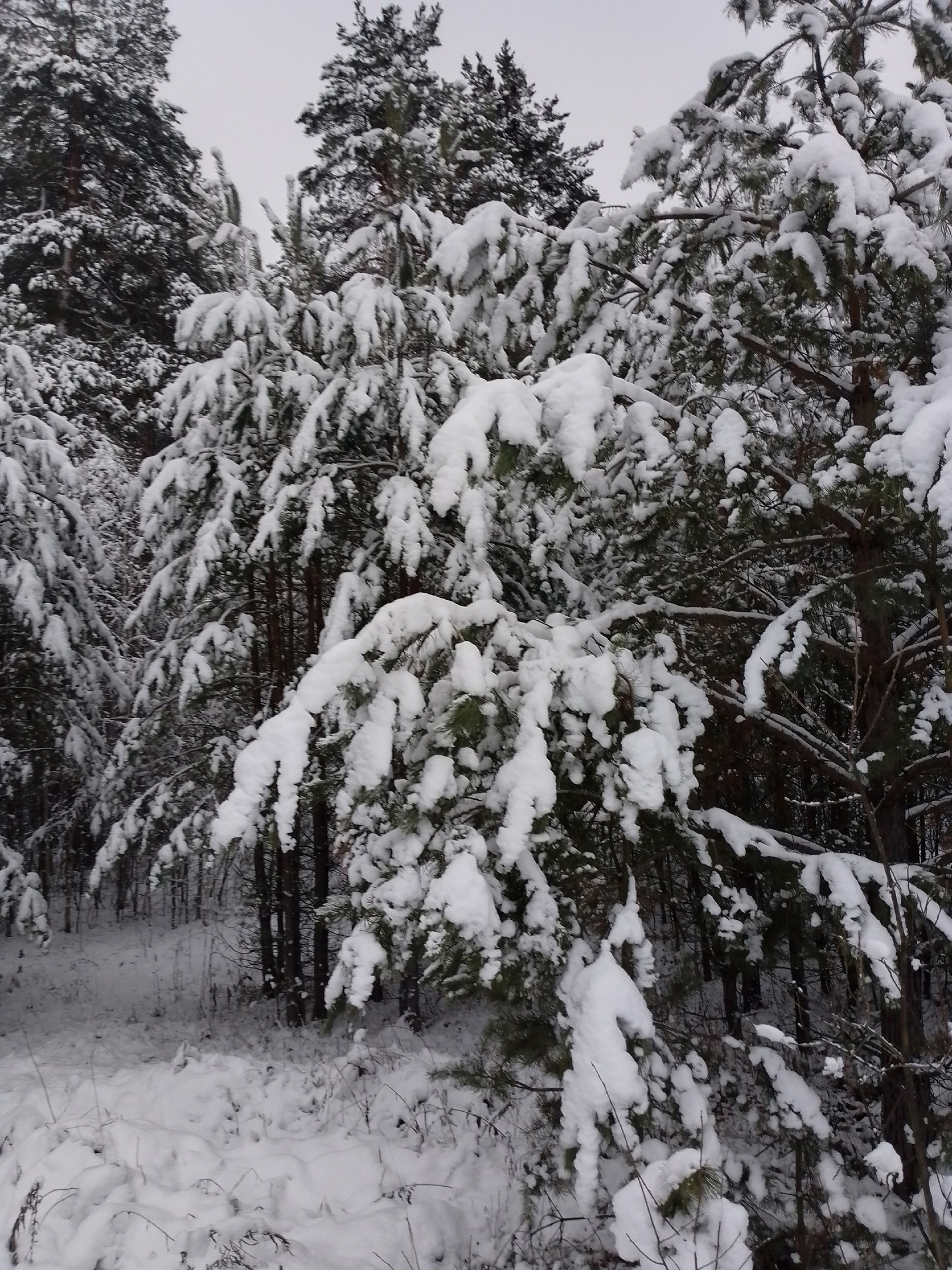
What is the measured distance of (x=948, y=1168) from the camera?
279 cm

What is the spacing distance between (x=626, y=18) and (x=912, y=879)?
1839 cm

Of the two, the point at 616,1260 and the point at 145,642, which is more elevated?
the point at 145,642

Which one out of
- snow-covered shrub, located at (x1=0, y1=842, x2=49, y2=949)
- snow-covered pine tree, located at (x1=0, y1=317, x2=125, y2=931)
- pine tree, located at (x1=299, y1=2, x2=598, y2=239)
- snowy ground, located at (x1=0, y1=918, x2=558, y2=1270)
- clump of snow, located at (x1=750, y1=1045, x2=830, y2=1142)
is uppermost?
pine tree, located at (x1=299, y1=2, x2=598, y2=239)

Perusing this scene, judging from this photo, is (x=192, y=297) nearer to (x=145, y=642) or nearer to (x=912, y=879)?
(x=145, y=642)

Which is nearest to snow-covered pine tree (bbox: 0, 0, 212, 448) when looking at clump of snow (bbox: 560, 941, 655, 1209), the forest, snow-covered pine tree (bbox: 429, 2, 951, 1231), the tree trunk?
the forest

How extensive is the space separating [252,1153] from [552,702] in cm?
357

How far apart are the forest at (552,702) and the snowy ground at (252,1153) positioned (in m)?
0.03

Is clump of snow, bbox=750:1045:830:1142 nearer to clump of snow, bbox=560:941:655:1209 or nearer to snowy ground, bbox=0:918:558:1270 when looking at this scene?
clump of snow, bbox=560:941:655:1209

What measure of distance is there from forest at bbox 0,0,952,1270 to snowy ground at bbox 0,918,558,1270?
3 cm

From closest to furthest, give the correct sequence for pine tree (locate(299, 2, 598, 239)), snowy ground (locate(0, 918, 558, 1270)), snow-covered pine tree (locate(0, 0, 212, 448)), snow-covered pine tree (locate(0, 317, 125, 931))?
snowy ground (locate(0, 918, 558, 1270))
snow-covered pine tree (locate(0, 317, 125, 931))
pine tree (locate(299, 2, 598, 239))
snow-covered pine tree (locate(0, 0, 212, 448))

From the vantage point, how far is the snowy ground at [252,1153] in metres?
3.51

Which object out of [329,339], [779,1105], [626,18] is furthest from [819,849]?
[626,18]

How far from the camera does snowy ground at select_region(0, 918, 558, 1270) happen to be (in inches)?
138

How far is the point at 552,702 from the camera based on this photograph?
2844mm
